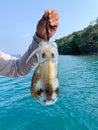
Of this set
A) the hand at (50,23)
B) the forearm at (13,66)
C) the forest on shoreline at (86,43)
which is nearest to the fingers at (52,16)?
the hand at (50,23)

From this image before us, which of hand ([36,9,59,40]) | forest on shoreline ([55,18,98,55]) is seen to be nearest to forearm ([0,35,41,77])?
hand ([36,9,59,40])

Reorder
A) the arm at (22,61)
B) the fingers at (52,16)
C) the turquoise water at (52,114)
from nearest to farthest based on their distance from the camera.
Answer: the fingers at (52,16)
the arm at (22,61)
the turquoise water at (52,114)

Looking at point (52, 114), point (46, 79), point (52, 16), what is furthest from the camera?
point (52, 114)

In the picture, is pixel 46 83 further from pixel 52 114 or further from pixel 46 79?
pixel 52 114

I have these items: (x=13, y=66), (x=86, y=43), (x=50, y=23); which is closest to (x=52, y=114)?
(x=13, y=66)

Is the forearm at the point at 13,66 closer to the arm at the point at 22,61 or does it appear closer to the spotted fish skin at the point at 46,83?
the arm at the point at 22,61

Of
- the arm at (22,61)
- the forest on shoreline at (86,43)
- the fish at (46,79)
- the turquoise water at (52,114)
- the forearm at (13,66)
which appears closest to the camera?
the fish at (46,79)
